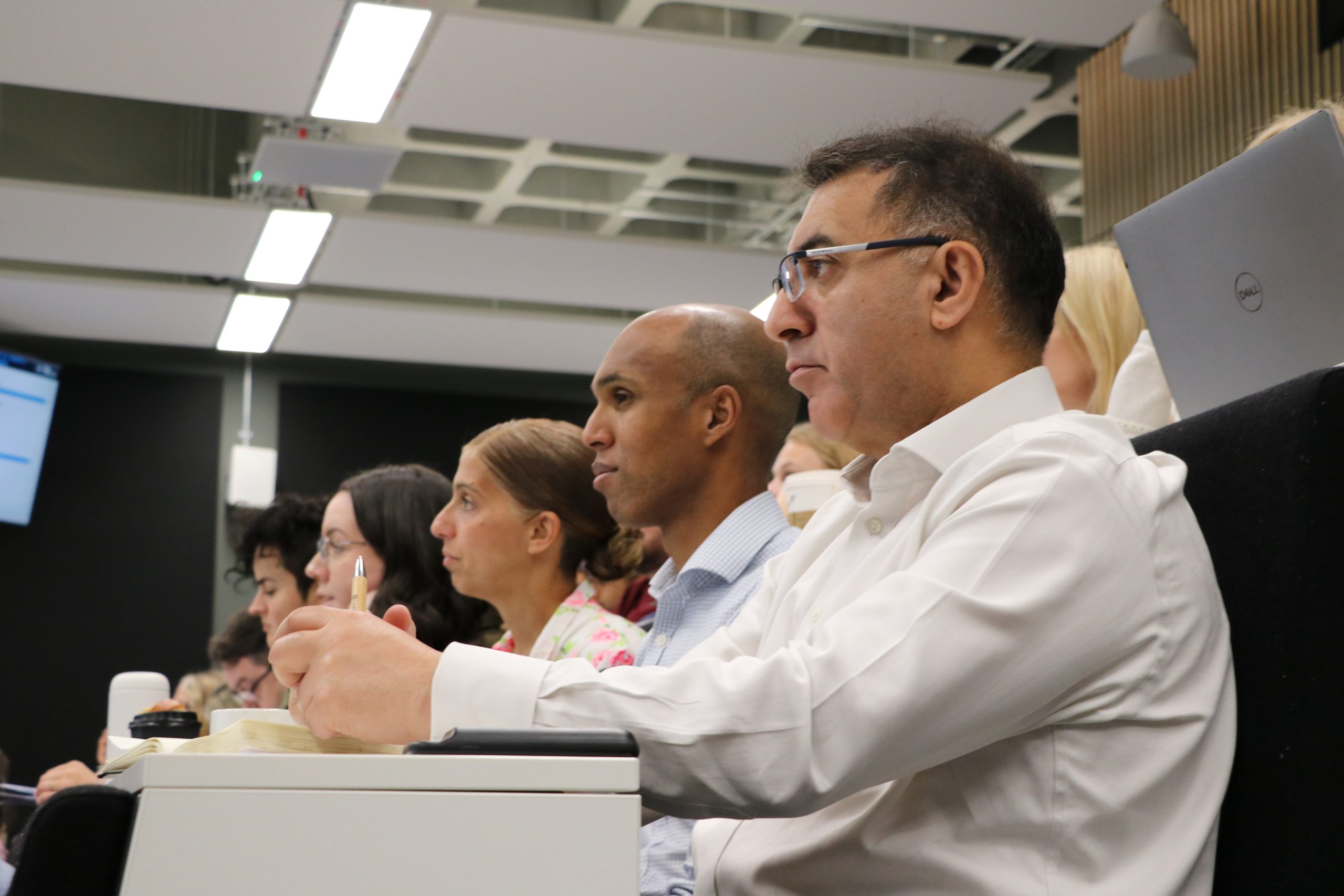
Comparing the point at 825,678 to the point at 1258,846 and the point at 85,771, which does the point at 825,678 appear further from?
the point at 85,771

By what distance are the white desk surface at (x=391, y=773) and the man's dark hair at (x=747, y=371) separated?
1.31 meters

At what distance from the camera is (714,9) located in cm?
462

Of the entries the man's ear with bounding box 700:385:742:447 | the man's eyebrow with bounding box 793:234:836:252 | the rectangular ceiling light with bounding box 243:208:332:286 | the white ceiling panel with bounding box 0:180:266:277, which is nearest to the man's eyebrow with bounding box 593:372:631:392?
the man's ear with bounding box 700:385:742:447

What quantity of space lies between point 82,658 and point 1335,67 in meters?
5.89

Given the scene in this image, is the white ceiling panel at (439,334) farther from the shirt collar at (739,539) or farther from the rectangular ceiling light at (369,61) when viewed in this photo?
the shirt collar at (739,539)

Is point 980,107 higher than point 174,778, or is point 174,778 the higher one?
point 980,107

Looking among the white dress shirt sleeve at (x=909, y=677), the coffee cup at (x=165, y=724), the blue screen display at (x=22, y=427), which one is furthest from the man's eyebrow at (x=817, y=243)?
the blue screen display at (x=22, y=427)

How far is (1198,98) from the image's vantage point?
3.95m

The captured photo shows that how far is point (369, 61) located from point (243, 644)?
1774 millimetres

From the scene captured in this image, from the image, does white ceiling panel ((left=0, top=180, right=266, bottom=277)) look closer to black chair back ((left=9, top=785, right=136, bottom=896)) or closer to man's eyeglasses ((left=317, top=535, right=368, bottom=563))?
man's eyeglasses ((left=317, top=535, right=368, bottom=563))

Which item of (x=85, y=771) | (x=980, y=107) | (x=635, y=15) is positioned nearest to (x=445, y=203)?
(x=635, y=15)

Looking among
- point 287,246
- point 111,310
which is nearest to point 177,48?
point 287,246

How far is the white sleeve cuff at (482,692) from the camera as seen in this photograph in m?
0.79

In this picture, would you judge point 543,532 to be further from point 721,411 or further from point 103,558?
point 103,558
